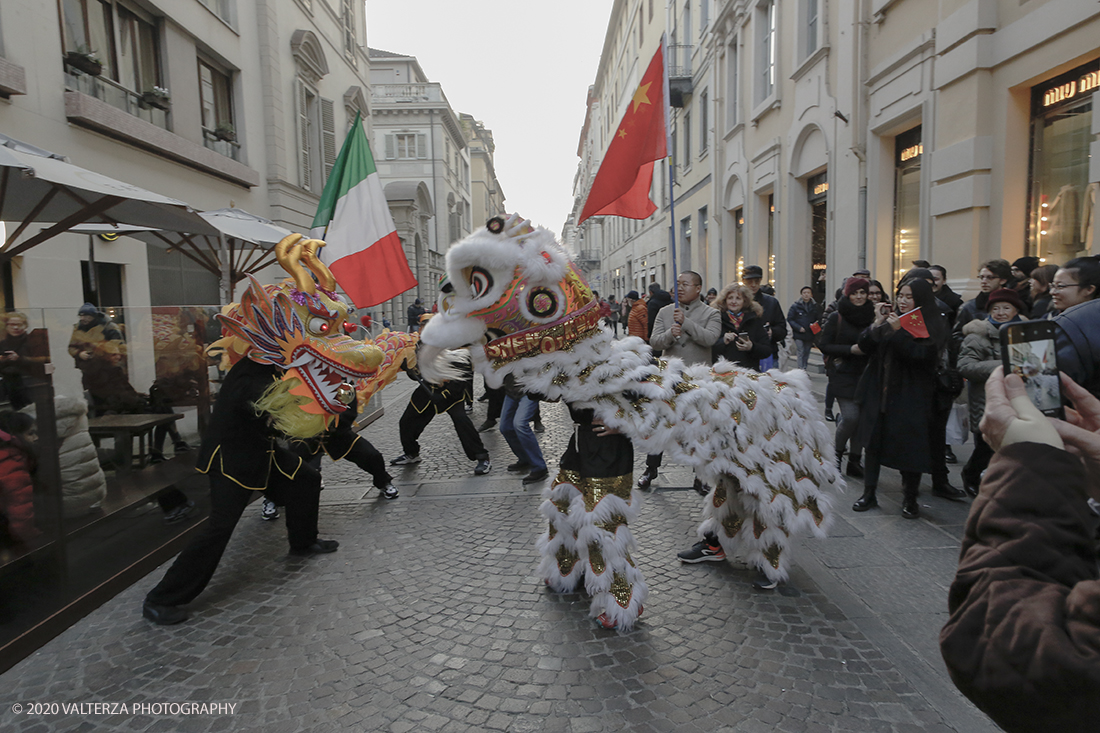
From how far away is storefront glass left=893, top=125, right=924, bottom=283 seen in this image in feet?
30.0

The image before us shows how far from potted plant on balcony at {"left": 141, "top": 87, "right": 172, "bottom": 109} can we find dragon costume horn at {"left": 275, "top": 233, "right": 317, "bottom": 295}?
388 inches

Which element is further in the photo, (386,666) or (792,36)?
(792,36)

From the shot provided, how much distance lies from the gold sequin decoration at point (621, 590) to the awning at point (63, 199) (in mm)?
4097

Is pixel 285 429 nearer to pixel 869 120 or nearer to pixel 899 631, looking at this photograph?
pixel 899 631

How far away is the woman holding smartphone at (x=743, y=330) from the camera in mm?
5475

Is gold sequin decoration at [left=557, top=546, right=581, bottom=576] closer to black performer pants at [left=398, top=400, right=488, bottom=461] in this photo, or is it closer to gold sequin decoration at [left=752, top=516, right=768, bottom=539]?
gold sequin decoration at [left=752, top=516, right=768, bottom=539]

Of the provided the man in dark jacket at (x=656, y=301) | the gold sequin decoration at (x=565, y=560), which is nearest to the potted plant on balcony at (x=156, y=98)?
the man in dark jacket at (x=656, y=301)

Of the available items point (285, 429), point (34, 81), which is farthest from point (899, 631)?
point (34, 81)

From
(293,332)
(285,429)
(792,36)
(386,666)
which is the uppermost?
(792,36)

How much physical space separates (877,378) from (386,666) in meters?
4.03

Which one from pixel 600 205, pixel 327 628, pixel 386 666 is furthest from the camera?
pixel 600 205

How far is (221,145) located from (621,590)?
14.4 metres

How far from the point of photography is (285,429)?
3326mm

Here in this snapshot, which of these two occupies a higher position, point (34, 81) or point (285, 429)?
point (34, 81)
